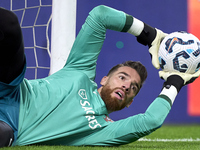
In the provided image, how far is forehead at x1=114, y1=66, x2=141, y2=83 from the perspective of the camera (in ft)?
8.41

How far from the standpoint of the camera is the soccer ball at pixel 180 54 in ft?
8.05

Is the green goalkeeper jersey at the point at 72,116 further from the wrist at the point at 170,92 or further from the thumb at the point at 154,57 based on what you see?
the thumb at the point at 154,57

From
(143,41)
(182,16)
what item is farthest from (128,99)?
(182,16)

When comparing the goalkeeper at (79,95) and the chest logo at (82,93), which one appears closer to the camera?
the goalkeeper at (79,95)

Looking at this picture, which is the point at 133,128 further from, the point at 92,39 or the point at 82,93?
the point at 92,39

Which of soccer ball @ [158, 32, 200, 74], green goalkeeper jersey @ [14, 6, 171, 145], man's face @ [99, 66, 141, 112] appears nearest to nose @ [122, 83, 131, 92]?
man's face @ [99, 66, 141, 112]

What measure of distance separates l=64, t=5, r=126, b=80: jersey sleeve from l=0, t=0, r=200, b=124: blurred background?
274cm

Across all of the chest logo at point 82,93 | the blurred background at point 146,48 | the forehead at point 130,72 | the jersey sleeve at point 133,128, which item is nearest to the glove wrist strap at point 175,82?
the jersey sleeve at point 133,128

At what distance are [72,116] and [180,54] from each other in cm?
88

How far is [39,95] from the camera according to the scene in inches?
88.7

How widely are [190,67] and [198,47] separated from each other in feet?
0.62

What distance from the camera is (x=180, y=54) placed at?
2490mm

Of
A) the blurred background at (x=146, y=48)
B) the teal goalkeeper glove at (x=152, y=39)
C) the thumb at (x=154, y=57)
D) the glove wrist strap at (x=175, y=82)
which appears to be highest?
the teal goalkeeper glove at (x=152, y=39)

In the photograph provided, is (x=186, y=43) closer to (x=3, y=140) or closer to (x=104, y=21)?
(x=104, y=21)
